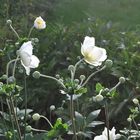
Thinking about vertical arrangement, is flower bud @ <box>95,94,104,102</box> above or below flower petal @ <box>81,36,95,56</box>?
below

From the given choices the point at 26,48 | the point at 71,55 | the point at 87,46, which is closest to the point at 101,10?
the point at 71,55

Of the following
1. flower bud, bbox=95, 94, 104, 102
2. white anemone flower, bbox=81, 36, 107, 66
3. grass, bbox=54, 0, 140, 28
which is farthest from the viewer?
grass, bbox=54, 0, 140, 28

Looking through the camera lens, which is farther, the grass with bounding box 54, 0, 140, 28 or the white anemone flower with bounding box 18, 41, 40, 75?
the grass with bounding box 54, 0, 140, 28

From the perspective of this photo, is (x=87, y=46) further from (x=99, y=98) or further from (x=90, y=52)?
(x=99, y=98)

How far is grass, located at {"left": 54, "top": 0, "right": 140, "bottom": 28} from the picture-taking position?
710 cm

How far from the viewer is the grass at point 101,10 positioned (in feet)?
23.3

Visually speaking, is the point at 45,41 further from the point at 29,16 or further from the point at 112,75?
the point at 29,16

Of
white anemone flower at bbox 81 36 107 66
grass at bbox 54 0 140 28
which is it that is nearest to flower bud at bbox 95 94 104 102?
white anemone flower at bbox 81 36 107 66

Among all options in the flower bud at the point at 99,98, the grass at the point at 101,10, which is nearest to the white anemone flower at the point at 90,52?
the flower bud at the point at 99,98

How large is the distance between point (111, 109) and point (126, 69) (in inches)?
14.5

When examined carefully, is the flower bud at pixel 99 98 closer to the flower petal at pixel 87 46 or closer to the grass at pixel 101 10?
the flower petal at pixel 87 46

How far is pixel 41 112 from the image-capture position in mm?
3555

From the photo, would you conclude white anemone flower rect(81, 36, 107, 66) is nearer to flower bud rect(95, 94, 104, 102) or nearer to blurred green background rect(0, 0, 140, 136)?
flower bud rect(95, 94, 104, 102)

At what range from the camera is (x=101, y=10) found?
7.67m
